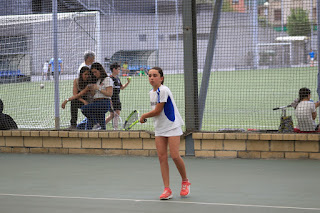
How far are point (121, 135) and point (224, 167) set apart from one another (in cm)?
196

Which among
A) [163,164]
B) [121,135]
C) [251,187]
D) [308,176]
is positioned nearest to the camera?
[163,164]

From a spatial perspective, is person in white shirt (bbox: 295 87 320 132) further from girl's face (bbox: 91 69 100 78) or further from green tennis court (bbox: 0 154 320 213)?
girl's face (bbox: 91 69 100 78)

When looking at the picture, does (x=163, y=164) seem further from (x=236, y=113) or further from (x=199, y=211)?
(x=236, y=113)

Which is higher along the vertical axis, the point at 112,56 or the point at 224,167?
the point at 112,56

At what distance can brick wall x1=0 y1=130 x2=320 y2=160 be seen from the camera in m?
9.21

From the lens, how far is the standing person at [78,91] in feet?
34.7

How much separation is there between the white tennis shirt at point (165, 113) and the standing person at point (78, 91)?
12.9ft

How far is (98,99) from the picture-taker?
Result: 34.4 ft

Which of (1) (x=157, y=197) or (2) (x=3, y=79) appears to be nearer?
(1) (x=157, y=197)

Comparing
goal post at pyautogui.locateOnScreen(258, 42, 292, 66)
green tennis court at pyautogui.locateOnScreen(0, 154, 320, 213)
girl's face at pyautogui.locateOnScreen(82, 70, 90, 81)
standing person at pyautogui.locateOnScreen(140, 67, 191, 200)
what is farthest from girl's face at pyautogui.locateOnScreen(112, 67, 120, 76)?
goal post at pyautogui.locateOnScreen(258, 42, 292, 66)

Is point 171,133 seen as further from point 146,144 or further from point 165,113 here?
point 146,144

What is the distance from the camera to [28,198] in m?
6.98

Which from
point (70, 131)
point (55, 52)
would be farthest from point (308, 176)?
point (55, 52)

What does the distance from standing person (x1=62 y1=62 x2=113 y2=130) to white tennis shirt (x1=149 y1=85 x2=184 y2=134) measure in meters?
3.66
